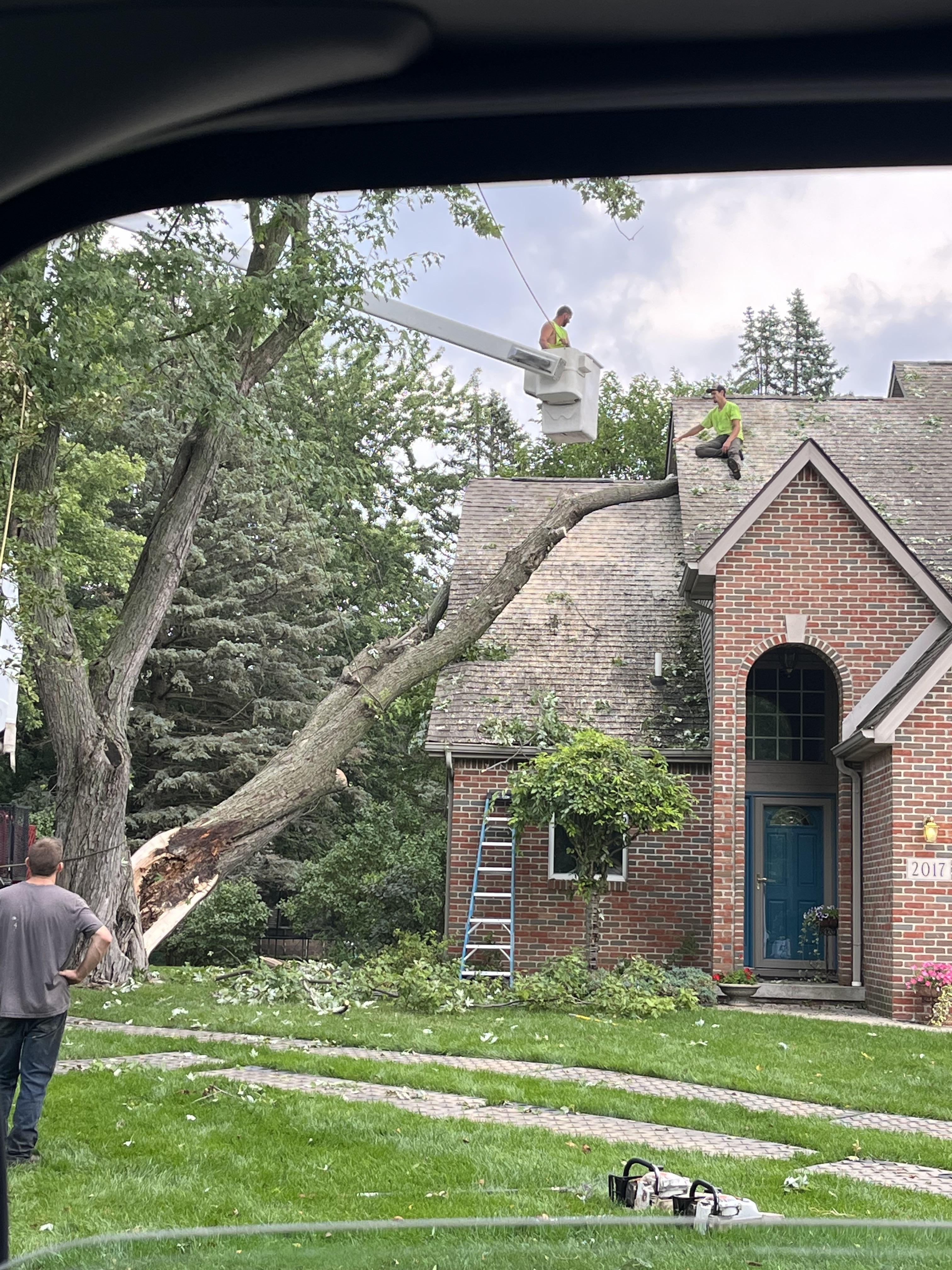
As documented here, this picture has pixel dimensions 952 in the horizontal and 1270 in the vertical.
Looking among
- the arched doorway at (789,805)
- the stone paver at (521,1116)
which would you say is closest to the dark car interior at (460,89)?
the stone paver at (521,1116)

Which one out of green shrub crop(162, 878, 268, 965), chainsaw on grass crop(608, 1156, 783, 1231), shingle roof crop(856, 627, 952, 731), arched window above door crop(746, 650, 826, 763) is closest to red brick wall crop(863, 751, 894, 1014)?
shingle roof crop(856, 627, 952, 731)

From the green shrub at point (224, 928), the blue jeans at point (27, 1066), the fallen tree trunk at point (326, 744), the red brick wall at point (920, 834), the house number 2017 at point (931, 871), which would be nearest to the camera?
the blue jeans at point (27, 1066)

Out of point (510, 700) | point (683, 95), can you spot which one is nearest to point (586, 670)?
point (510, 700)

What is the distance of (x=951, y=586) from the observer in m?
16.1

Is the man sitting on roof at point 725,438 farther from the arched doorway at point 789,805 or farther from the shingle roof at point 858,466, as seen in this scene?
the arched doorway at point 789,805

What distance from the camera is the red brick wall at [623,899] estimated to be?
16.7 metres

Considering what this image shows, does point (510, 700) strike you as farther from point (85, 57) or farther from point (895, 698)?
point (85, 57)

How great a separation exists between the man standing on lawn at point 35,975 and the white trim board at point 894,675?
10775mm

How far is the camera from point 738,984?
580 inches

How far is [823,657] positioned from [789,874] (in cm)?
303

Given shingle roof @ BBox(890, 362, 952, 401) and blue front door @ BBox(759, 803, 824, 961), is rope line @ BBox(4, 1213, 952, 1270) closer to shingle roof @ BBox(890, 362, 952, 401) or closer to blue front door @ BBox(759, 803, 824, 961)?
shingle roof @ BBox(890, 362, 952, 401)

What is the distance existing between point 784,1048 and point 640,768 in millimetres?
4868

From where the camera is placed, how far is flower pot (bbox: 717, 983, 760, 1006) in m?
14.7

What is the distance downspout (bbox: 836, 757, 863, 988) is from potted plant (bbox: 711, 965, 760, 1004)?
1259 mm
